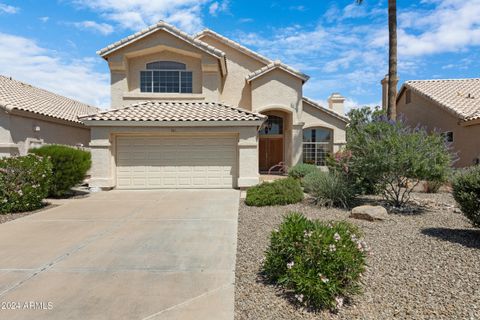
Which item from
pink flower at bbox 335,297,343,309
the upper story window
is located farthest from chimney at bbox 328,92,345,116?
pink flower at bbox 335,297,343,309

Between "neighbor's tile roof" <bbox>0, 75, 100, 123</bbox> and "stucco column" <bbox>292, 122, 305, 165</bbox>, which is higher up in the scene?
"neighbor's tile roof" <bbox>0, 75, 100, 123</bbox>

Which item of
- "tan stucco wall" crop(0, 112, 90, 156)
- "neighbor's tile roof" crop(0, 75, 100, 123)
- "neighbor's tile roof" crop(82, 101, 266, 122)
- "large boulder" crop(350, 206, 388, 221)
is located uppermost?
"neighbor's tile roof" crop(0, 75, 100, 123)

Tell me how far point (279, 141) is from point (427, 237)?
15625 mm

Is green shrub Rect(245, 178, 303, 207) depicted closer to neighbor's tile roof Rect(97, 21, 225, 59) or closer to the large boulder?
the large boulder

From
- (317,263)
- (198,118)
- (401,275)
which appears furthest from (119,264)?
(198,118)

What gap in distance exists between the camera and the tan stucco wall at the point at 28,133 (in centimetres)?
1441

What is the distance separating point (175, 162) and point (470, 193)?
1081 cm

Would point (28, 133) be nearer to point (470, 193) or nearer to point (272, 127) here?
point (272, 127)

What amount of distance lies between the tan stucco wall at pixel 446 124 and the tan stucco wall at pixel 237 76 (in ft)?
31.8

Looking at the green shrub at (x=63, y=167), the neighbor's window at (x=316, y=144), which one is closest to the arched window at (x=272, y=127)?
the neighbor's window at (x=316, y=144)

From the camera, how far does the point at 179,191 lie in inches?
520

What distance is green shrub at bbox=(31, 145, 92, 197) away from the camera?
39.3 feet

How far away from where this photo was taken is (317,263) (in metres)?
3.96

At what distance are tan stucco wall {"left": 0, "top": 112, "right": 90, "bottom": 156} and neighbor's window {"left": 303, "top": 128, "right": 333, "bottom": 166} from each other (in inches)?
589
